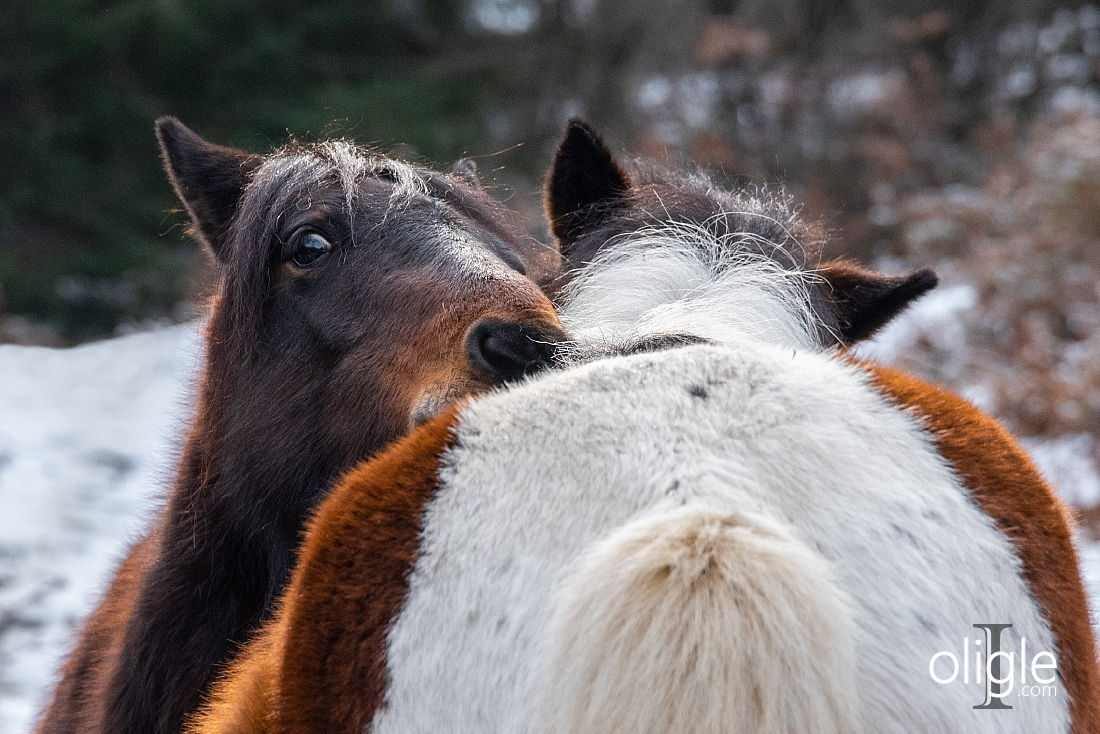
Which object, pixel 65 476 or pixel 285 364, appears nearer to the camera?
pixel 285 364

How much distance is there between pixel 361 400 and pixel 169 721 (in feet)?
2.66

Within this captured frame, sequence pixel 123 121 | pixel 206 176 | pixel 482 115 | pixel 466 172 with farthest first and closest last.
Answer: pixel 482 115 → pixel 123 121 → pixel 466 172 → pixel 206 176

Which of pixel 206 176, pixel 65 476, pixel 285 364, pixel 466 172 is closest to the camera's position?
pixel 285 364

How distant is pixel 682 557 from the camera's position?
3.28 feet

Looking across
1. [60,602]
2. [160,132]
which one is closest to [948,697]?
[160,132]

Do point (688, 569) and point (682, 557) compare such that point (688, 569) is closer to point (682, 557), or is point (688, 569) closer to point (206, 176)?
point (682, 557)

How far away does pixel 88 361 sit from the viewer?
605 cm

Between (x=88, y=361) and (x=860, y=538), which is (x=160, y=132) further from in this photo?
(x=88, y=361)

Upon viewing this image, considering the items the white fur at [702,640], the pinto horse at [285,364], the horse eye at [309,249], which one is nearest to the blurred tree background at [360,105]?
the pinto horse at [285,364]

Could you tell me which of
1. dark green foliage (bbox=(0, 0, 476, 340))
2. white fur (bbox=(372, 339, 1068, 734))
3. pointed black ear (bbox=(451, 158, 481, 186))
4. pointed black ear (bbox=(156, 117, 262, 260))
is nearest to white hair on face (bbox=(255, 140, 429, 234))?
pointed black ear (bbox=(156, 117, 262, 260))

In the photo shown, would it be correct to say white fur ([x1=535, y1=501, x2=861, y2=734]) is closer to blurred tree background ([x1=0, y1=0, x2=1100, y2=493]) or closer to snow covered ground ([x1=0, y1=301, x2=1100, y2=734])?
snow covered ground ([x1=0, y1=301, x2=1100, y2=734])

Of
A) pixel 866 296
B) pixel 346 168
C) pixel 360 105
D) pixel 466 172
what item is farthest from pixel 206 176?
pixel 360 105

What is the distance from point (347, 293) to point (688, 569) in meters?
1.11

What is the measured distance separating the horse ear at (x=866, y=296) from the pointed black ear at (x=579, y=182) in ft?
1.88
